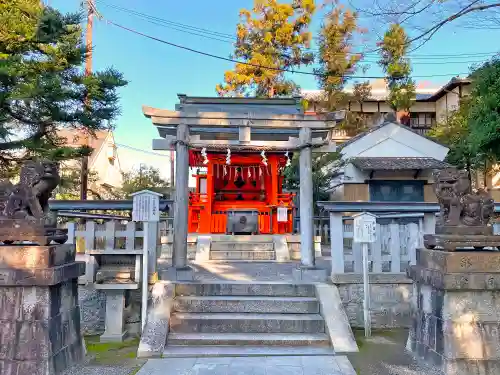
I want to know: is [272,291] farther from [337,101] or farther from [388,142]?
[337,101]

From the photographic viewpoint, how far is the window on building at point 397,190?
19.0 metres

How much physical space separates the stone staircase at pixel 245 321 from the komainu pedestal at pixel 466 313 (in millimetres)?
1456

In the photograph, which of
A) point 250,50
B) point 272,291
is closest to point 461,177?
point 272,291

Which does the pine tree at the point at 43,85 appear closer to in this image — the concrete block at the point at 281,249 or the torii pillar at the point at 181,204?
the torii pillar at the point at 181,204

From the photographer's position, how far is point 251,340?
5.09 metres

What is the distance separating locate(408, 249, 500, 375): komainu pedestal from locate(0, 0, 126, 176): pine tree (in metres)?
9.70

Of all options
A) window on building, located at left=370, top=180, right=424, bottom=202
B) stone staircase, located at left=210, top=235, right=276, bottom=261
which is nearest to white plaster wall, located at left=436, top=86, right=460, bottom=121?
window on building, located at left=370, top=180, right=424, bottom=202

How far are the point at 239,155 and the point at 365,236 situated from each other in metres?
8.96

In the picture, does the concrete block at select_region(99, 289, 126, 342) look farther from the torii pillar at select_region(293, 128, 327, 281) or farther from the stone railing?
the torii pillar at select_region(293, 128, 327, 281)

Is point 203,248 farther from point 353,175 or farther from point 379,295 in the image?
point 353,175

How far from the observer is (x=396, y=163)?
18.2m

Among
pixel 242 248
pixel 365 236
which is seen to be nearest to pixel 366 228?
pixel 365 236

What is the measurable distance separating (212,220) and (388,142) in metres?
11.7

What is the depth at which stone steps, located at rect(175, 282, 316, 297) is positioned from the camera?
19.5ft
